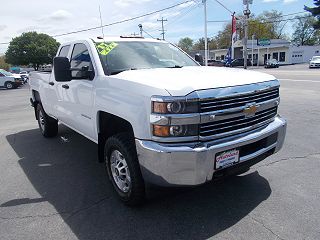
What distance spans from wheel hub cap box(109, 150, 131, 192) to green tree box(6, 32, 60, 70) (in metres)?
65.0

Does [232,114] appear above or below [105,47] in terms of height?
below

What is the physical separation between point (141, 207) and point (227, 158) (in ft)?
3.91

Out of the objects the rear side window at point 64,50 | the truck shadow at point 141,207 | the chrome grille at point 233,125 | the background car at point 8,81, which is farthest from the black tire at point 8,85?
the chrome grille at point 233,125

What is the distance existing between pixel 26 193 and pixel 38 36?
68.3 meters

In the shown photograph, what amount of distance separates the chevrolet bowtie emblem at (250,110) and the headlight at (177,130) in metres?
0.65

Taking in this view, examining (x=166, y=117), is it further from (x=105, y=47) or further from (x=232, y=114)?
(x=105, y=47)

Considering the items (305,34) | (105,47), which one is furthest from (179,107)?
(305,34)

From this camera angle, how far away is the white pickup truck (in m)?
3.01

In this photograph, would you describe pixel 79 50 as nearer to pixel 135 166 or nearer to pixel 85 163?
pixel 85 163

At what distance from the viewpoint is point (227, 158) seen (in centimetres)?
320

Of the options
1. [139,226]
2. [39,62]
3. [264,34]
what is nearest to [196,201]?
[139,226]

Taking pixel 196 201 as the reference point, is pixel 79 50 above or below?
above

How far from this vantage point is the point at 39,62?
6700 cm

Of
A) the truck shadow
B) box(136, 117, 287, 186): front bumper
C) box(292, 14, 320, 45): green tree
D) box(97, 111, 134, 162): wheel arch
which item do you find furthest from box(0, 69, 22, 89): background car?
box(292, 14, 320, 45): green tree
